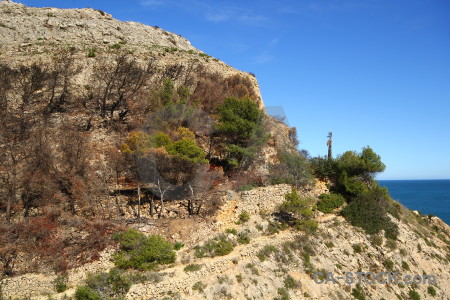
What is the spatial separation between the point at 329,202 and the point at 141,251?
49.7 ft

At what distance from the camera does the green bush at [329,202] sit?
2456 cm

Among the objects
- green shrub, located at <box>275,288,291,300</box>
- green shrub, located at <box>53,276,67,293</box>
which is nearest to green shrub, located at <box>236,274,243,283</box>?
green shrub, located at <box>275,288,291,300</box>

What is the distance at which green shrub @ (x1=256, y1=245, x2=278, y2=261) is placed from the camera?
18.0 m

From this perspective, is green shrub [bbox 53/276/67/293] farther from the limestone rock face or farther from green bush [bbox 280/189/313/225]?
the limestone rock face

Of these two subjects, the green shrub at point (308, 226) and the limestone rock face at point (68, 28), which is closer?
the green shrub at point (308, 226)

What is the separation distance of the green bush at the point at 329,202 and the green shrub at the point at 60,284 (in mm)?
17884

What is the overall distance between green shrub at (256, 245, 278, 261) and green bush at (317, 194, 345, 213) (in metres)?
7.50

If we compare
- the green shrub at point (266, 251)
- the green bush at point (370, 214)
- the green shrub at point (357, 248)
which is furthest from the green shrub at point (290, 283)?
the green bush at point (370, 214)

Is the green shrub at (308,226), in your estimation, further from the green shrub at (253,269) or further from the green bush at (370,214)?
the green shrub at (253,269)

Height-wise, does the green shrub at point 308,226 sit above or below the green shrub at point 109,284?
above

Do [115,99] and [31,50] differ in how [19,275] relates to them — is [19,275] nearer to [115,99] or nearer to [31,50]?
[115,99]

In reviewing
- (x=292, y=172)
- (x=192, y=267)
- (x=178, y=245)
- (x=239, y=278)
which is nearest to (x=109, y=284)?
(x=192, y=267)

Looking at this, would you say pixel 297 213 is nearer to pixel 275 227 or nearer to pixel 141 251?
pixel 275 227

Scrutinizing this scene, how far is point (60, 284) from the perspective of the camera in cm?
1459
